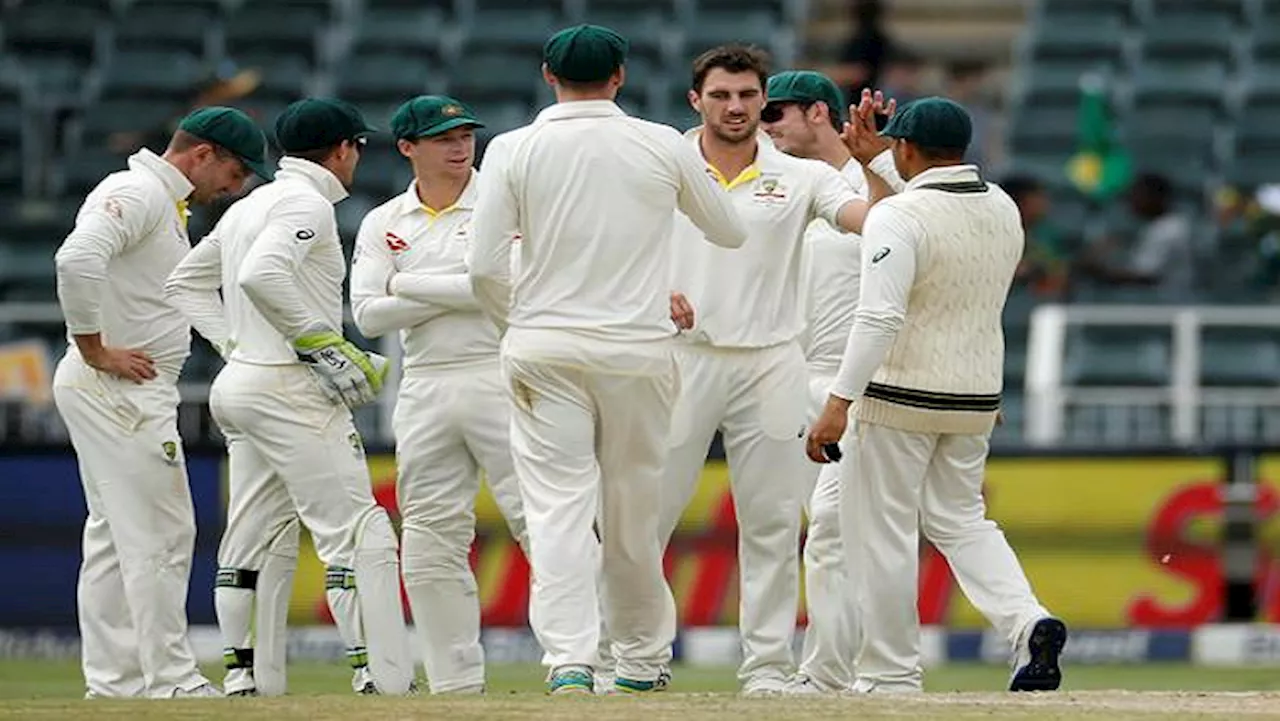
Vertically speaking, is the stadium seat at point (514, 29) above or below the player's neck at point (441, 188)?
above

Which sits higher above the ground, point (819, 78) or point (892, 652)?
point (819, 78)

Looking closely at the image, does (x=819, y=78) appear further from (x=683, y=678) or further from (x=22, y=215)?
(x=22, y=215)

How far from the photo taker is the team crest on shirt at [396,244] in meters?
11.4

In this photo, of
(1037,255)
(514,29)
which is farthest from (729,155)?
(514,29)

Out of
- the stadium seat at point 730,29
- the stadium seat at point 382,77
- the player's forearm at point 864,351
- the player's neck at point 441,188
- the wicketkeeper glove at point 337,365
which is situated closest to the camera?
the player's forearm at point 864,351

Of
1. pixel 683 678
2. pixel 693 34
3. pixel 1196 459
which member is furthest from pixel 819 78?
pixel 693 34

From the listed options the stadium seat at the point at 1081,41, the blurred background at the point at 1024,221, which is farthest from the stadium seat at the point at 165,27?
the stadium seat at the point at 1081,41

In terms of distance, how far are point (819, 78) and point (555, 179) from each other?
206cm

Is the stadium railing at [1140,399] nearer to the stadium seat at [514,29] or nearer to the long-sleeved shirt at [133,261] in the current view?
the stadium seat at [514,29]

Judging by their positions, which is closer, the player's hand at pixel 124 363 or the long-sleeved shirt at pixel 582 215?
the long-sleeved shirt at pixel 582 215

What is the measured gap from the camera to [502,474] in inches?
450

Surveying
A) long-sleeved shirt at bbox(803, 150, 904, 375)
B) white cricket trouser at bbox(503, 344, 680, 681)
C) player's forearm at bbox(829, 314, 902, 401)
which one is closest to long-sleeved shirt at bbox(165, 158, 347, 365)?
white cricket trouser at bbox(503, 344, 680, 681)

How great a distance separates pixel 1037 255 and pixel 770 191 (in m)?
7.30

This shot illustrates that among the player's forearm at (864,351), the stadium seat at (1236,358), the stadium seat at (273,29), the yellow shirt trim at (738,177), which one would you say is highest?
the stadium seat at (273,29)
